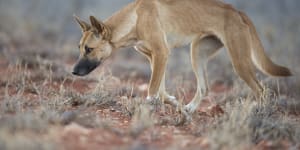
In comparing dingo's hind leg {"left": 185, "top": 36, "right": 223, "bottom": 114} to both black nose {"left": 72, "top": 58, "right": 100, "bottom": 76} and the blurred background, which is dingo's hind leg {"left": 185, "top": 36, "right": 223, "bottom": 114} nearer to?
black nose {"left": 72, "top": 58, "right": 100, "bottom": 76}

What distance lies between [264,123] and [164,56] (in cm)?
189

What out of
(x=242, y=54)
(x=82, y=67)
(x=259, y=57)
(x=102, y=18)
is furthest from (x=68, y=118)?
(x=102, y=18)

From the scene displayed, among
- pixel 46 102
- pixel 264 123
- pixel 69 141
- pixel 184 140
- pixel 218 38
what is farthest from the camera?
pixel 218 38

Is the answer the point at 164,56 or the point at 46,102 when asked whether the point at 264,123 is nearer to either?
the point at 164,56

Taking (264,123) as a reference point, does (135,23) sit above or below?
above

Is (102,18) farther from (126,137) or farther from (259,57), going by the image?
(126,137)

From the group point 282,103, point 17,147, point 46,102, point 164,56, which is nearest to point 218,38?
point 164,56

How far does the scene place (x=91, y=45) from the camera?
270 inches

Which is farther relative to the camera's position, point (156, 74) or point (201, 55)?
point (201, 55)

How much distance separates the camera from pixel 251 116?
5.84m

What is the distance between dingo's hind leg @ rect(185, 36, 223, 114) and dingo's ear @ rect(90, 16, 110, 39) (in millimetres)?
1496

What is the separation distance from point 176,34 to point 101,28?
124cm

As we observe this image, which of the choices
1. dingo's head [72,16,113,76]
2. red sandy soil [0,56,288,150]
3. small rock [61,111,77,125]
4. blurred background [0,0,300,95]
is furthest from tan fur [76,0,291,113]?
blurred background [0,0,300,95]

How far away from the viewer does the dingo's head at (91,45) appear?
683 centimetres
